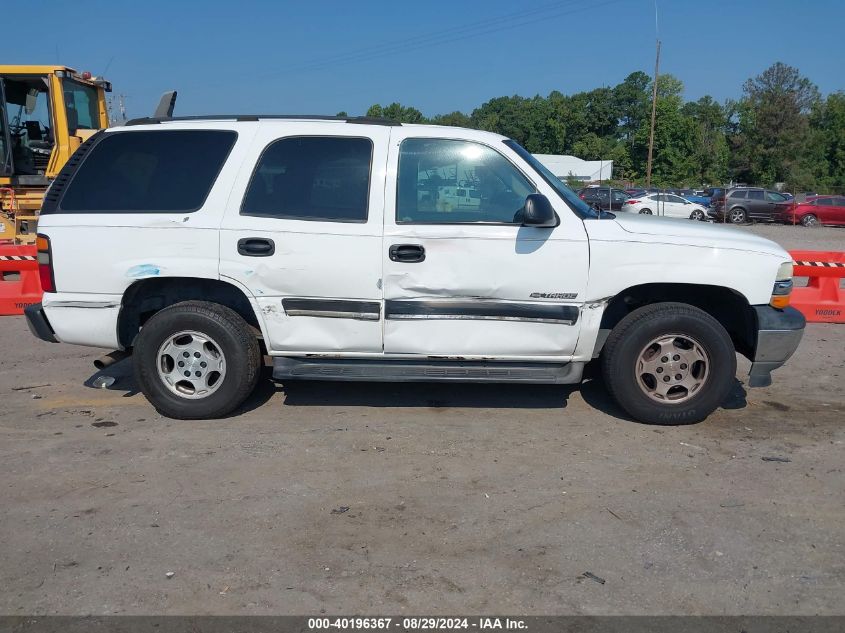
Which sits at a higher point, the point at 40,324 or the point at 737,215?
the point at 737,215

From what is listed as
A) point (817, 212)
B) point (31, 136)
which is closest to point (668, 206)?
point (817, 212)

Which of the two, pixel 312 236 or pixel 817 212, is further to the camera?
pixel 817 212

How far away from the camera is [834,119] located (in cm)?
6919

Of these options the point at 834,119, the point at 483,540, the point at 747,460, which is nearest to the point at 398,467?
the point at 483,540

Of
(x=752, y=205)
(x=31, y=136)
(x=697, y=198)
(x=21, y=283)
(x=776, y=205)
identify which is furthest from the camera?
(x=697, y=198)

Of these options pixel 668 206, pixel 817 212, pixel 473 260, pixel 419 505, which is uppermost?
pixel 668 206

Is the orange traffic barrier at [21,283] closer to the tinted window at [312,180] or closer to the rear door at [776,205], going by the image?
the tinted window at [312,180]

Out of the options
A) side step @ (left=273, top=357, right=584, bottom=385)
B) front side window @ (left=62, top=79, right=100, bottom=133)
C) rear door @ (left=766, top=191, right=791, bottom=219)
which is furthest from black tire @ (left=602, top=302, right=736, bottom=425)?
rear door @ (left=766, top=191, right=791, bottom=219)

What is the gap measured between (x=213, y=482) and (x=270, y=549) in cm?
87

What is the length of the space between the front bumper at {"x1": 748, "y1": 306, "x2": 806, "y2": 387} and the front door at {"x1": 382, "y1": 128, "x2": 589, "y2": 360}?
1245 millimetres

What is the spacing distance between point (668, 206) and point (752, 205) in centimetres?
365

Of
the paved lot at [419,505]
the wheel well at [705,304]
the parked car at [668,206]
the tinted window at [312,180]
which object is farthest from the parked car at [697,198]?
A: the tinted window at [312,180]

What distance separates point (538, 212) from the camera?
466 cm

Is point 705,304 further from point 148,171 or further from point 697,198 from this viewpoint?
point 697,198
